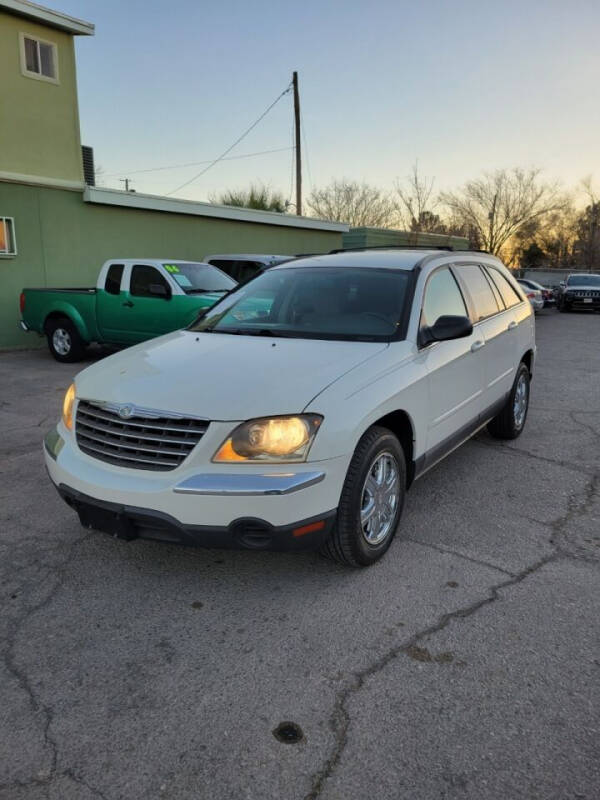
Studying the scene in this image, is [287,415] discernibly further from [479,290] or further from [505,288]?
[505,288]

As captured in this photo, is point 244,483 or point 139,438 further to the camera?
point 139,438

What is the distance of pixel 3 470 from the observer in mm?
5094

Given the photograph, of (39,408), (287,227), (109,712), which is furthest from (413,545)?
(287,227)

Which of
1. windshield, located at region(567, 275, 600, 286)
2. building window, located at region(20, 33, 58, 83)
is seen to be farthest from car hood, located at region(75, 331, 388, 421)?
windshield, located at region(567, 275, 600, 286)

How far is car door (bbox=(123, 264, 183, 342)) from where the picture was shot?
392 inches

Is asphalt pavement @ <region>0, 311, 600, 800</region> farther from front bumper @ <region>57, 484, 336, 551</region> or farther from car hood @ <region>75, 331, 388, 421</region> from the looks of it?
car hood @ <region>75, 331, 388, 421</region>

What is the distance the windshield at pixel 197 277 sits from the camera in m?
10.2

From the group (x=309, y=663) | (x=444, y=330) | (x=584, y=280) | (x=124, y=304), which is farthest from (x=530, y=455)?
(x=584, y=280)

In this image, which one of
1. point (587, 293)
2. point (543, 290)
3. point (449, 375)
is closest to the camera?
point (449, 375)

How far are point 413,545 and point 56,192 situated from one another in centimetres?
1181

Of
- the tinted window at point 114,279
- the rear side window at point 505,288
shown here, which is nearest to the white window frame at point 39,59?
the tinted window at point 114,279

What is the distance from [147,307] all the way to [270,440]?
26.0 feet

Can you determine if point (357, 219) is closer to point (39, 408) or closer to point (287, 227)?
point (287, 227)

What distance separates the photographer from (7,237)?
12.1 meters
